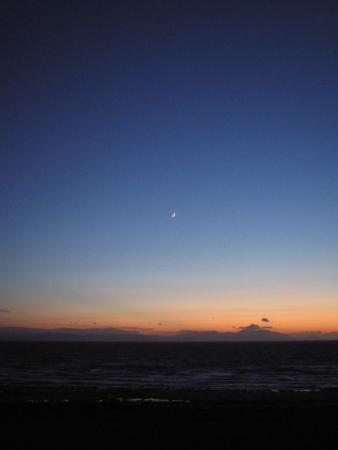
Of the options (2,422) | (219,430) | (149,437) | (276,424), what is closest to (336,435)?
(276,424)

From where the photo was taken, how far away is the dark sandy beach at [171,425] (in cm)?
1678

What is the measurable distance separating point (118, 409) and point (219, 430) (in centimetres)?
755

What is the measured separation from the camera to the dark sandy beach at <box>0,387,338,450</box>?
55.1 feet

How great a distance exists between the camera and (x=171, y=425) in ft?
67.3

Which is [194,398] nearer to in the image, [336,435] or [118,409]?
[118,409]

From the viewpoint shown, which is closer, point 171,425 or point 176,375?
point 171,425

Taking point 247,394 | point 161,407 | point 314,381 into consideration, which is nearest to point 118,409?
point 161,407

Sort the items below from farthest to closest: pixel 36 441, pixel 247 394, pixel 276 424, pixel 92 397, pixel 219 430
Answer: pixel 247 394 → pixel 92 397 → pixel 276 424 → pixel 219 430 → pixel 36 441

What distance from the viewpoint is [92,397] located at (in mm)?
32125

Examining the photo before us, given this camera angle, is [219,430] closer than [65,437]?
No

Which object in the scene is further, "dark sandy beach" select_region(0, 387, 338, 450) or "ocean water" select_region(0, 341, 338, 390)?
"ocean water" select_region(0, 341, 338, 390)

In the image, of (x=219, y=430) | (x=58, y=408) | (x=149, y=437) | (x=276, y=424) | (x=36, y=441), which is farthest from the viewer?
(x=58, y=408)

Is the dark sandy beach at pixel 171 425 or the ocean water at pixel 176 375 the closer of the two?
the dark sandy beach at pixel 171 425

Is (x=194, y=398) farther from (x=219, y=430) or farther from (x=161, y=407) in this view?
(x=219, y=430)
